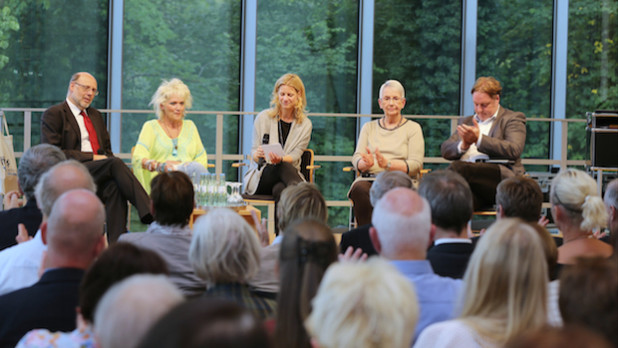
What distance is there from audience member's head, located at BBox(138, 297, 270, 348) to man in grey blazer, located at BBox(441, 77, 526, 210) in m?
4.32

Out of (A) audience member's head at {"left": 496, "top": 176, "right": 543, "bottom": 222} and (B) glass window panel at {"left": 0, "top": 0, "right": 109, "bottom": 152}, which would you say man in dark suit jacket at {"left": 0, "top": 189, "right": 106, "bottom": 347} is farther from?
(B) glass window panel at {"left": 0, "top": 0, "right": 109, "bottom": 152}

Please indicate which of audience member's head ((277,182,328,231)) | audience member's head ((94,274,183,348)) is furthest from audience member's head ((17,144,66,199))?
audience member's head ((94,274,183,348))

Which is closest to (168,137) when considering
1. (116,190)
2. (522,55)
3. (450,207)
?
(116,190)

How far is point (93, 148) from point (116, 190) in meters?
0.68

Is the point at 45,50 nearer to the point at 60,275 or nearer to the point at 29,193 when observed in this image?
the point at 29,193

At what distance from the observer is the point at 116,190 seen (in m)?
4.88

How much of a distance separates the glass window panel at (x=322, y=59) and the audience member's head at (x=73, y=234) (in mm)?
7330

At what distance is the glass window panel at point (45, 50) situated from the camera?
27.9 feet

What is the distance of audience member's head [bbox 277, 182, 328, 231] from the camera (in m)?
2.94

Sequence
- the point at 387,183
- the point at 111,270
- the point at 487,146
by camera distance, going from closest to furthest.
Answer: the point at 111,270 → the point at 387,183 → the point at 487,146

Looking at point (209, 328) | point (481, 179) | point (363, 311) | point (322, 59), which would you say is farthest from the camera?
point (322, 59)

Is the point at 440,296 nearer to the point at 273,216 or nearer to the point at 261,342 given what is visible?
the point at 261,342

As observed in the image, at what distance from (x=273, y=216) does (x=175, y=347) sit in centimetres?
495

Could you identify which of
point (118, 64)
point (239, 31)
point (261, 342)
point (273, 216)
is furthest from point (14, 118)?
point (261, 342)
